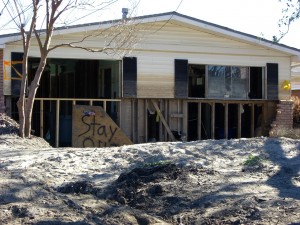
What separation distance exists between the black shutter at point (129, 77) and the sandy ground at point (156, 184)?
291 inches

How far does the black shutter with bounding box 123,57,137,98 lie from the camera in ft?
61.9

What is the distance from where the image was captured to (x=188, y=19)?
19.3 metres

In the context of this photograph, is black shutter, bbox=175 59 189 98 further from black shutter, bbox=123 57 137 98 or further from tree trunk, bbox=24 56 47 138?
tree trunk, bbox=24 56 47 138

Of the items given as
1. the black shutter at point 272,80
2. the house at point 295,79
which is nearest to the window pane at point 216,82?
the black shutter at point 272,80

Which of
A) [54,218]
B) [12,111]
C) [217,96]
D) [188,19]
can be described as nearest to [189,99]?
[217,96]

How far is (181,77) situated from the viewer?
64.1ft

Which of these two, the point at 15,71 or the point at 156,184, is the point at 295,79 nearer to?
the point at 15,71

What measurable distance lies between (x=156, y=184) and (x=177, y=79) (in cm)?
1104

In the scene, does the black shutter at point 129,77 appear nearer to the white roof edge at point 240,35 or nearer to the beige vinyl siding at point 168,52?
the beige vinyl siding at point 168,52

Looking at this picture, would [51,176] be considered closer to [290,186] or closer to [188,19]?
[290,186]

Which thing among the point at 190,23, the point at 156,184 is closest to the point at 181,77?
the point at 190,23

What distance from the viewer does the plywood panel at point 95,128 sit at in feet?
59.2

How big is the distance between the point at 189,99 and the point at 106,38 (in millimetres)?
3806

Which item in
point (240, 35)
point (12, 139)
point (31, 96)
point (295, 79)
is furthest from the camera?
point (295, 79)
